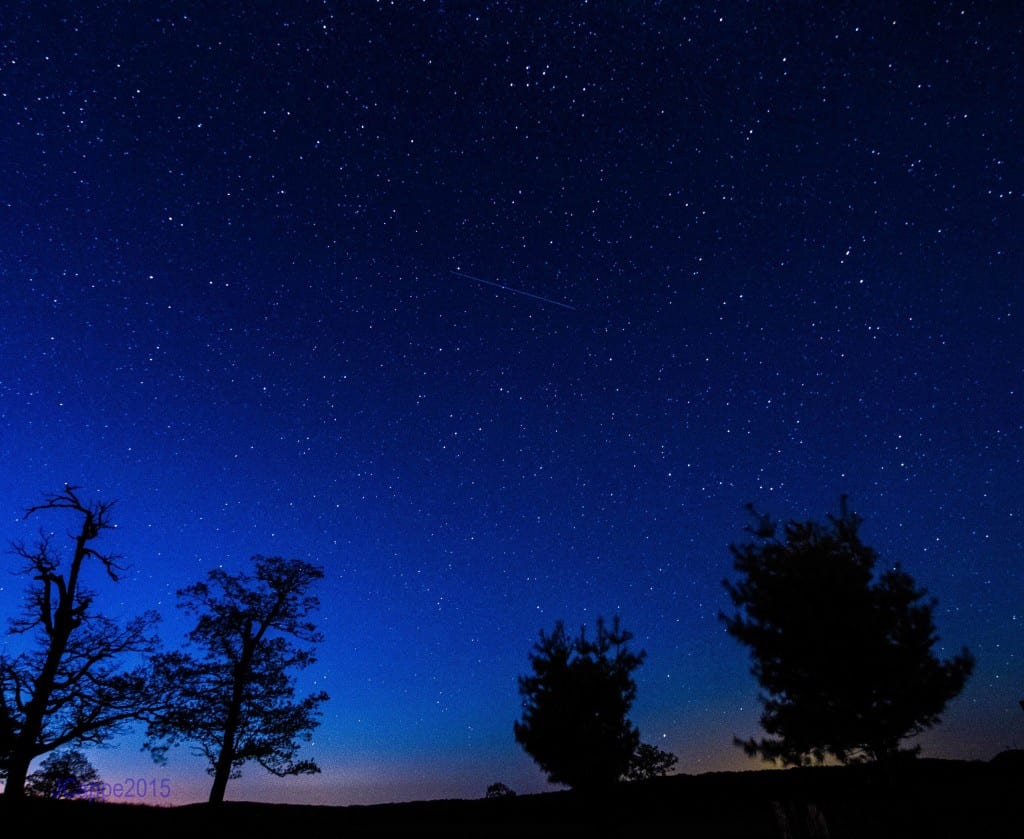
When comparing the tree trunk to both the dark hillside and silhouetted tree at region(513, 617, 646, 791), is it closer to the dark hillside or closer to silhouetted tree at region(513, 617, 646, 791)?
the dark hillside

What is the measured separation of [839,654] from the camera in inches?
488

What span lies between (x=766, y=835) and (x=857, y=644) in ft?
16.0

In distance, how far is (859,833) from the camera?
9375mm

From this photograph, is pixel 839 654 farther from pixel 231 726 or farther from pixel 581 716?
pixel 231 726

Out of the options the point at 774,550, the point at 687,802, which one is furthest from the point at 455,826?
the point at 774,550

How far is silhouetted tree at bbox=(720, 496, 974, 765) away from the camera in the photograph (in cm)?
1205

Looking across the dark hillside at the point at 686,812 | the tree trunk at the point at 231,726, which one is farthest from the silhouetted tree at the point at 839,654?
the tree trunk at the point at 231,726

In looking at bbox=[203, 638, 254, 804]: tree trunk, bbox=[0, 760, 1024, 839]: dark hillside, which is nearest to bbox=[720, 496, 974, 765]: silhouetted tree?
bbox=[0, 760, 1024, 839]: dark hillside

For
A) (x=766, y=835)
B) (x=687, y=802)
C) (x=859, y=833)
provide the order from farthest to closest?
(x=687, y=802), (x=766, y=835), (x=859, y=833)

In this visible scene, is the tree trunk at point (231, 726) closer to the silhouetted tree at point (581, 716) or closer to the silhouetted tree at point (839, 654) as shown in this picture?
the silhouetted tree at point (581, 716)

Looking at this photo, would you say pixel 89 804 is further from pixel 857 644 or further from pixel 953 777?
pixel 953 777

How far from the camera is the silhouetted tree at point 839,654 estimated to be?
12055 mm

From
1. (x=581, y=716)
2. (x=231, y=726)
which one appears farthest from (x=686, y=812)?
(x=231, y=726)

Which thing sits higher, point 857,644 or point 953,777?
point 857,644
